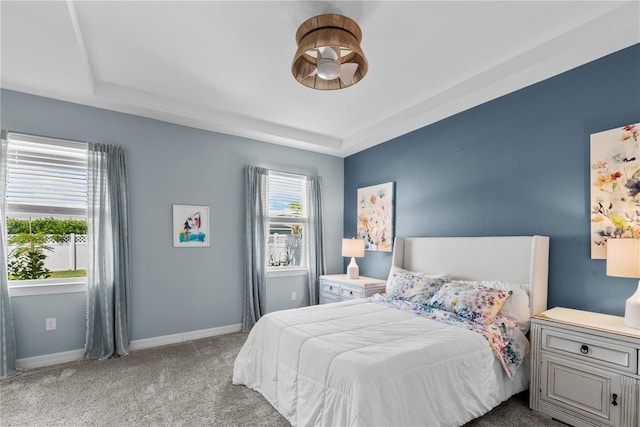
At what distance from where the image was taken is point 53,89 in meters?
3.02

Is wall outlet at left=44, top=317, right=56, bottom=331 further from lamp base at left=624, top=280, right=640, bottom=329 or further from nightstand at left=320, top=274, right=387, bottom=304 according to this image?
lamp base at left=624, top=280, right=640, bottom=329

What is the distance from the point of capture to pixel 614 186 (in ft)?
7.76

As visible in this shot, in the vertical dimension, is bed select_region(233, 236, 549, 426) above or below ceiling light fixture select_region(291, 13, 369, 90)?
below

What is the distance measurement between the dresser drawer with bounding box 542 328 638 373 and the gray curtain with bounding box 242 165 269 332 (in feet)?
10.4

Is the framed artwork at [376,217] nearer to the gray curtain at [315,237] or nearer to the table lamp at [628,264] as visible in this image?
the gray curtain at [315,237]

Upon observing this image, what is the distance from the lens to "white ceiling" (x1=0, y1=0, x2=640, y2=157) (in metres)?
2.14

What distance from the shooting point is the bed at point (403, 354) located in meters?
1.74

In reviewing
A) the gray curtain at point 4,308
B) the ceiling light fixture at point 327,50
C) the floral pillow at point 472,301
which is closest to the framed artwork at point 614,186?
the floral pillow at point 472,301

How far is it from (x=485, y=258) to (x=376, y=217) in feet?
5.77

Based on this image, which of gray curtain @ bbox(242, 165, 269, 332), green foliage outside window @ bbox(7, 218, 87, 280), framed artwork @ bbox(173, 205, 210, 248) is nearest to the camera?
green foliage outside window @ bbox(7, 218, 87, 280)

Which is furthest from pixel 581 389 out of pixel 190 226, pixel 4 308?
pixel 4 308

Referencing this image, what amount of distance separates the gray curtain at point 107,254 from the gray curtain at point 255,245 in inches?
54.0

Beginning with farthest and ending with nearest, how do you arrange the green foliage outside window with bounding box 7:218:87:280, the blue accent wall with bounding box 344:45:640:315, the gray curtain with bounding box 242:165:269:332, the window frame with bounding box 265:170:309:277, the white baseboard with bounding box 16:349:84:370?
the window frame with bounding box 265:170:309:277 → the gray curtain with bounding box 242:165:269:332 → the green foliage outside window with bounding box 7:218:87:280 → the white baseboard with bounding box 16:349:84:370 → the blue accent wall with bounding box 344:45:640:315

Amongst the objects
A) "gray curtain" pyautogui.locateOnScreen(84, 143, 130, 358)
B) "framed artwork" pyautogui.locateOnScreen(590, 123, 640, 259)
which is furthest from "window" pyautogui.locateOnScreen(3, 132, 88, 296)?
"framed artwork" pyautogui.locateOnScreen(590, 123, 640, 259)
